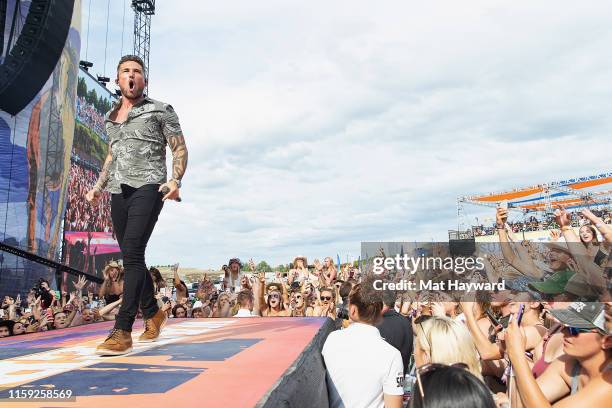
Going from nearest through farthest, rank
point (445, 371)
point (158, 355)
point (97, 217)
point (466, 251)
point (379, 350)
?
point (445, 371)
point (158, 355)
point (379, 350)
point (466, 251)
point (97, 217)

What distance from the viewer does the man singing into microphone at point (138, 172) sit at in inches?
112

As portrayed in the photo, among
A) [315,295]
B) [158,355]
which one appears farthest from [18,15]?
[158,355]

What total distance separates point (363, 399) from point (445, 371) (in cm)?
134

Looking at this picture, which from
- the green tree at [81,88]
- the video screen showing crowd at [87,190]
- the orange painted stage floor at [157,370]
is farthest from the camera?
the green tree at [81,88]

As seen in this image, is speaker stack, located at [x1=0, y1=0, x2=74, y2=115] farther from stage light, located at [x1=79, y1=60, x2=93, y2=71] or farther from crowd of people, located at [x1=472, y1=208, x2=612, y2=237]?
crowd of people, located at [x1=472, y1=208, x2=612, y2=237]

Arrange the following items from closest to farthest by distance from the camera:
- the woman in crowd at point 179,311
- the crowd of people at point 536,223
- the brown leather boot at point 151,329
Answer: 1. the brown leather boot at point 151,329
2. the woman in crowd at point 179,311
3. the crowd of people at point 536,223

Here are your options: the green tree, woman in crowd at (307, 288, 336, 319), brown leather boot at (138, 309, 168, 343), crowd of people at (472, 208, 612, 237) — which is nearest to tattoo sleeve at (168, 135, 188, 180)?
brown leather boot at (138, 309, 168, 343)

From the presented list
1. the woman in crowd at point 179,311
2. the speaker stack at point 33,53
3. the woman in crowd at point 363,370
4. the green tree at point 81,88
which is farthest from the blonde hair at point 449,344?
the green tree at point 81,88

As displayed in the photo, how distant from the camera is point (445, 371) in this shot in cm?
124

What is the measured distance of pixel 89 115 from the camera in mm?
24016

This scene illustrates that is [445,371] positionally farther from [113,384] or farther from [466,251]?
[466,251]

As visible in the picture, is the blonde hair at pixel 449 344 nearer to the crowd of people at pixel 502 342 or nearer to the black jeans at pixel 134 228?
the crowd of people at pixel 502 342

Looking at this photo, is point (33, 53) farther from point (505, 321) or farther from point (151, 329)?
point (505, 321)

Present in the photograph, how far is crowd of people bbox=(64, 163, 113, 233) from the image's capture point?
2148 cm
